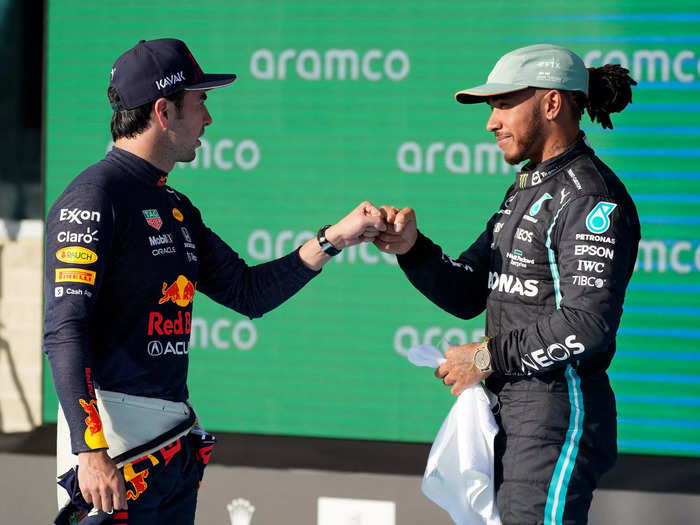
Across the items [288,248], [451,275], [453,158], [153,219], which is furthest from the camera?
[288,248]

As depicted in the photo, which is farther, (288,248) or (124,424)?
(288,248)

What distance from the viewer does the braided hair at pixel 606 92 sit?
11.0ft

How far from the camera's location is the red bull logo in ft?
10.0

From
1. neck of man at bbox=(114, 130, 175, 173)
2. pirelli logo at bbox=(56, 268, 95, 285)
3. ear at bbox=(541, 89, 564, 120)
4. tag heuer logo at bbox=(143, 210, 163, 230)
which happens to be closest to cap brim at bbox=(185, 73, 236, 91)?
neck of man at bbox=(114, 130, 175, 173)

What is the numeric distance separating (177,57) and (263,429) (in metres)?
2.83

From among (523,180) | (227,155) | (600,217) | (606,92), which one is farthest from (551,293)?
(227,155)

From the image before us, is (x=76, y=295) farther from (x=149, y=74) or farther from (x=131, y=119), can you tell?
(x=149, y=74)

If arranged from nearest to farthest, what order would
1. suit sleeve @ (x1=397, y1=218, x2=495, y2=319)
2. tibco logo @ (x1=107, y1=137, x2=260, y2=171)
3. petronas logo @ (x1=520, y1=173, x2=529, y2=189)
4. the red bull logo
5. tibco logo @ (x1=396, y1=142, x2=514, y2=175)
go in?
1. the red bull logo
2. petronas logo @ (x1=520, y1=173, x2=529, y2=189)
3. suit sleeve @ (x1=397, y1=218, x2=495, y2=319)
4. tibco logo @ (x1=396, y1=142, x2=514, y2=175)
5. tibco logo @ (x1=107, y1=137, x2=260, y2=171)

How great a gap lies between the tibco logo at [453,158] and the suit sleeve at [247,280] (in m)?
1.83

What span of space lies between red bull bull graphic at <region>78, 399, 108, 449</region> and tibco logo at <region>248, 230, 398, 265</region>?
273 centimetres

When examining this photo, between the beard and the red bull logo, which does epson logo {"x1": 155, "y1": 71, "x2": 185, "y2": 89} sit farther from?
the beard

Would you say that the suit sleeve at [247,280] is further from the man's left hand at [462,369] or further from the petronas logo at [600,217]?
the petronas logo at [600,217]

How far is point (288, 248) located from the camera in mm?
5434

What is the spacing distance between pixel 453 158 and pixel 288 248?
1.09 metres
